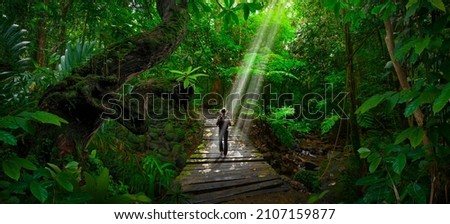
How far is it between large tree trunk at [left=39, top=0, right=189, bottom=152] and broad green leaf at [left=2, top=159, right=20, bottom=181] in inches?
28.0

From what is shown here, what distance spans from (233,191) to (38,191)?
3.57 m

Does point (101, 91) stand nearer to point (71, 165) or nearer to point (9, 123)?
point (71, 165)

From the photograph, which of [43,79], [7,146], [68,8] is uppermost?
[68,8]

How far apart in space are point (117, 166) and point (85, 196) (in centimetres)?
248

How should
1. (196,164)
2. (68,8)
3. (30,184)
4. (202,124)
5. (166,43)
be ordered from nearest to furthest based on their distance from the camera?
1. (30,184)
2. (166,43)
3. (68,8)
4. (196,164)
5. (202,124)

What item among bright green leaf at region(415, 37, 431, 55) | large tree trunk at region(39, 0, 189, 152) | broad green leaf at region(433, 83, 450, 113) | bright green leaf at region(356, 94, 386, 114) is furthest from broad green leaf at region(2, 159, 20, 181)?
bright green leaf at region(415, 37, 431, 55)

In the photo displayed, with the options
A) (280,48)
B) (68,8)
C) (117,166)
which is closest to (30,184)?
(117,166)

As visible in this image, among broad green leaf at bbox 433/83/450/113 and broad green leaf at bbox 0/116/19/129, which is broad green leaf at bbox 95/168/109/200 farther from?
broad green leaf at bbox 433/83/450/113

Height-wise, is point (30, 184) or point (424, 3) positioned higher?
point (424, 3)

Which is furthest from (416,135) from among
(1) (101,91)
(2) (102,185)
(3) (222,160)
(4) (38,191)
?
(3) (222,160)

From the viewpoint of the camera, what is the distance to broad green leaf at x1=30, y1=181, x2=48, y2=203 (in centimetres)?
90
